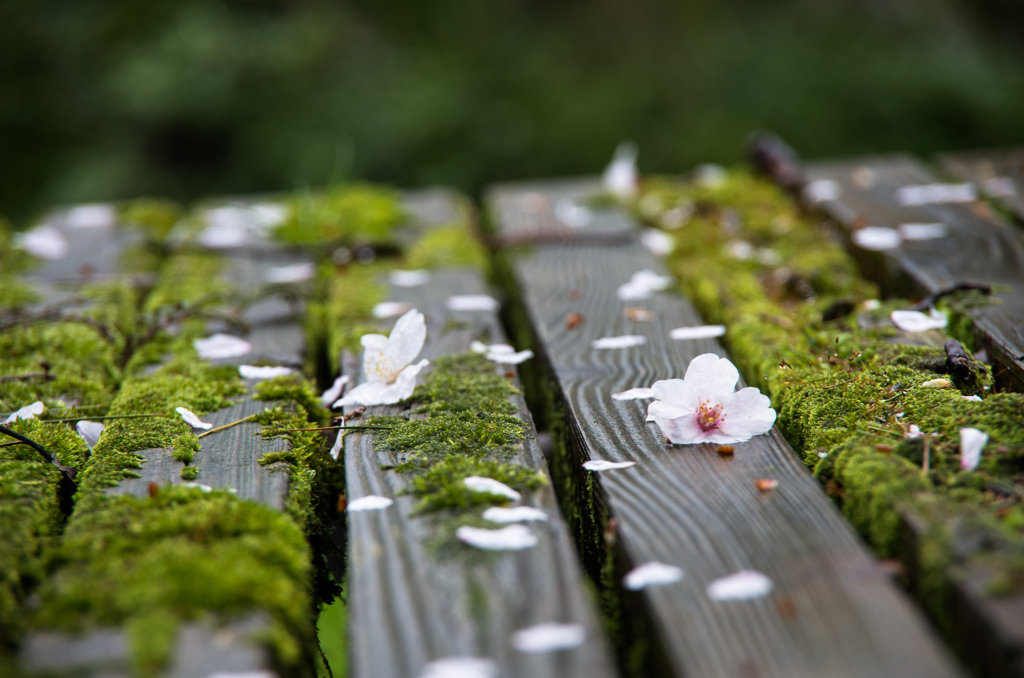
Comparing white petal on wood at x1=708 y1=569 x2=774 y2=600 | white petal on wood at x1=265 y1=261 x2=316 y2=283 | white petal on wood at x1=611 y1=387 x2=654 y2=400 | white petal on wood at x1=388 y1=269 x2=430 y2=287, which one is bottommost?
white petal on wood at x1=708 y1=569 x2=774 y2=600

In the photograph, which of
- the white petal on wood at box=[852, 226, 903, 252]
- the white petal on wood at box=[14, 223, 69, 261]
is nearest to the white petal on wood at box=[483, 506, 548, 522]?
the white petal on wood at box=[852, 226, 903, 252]

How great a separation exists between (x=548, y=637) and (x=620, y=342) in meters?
0.94

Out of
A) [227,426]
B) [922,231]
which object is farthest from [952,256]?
[227,426]

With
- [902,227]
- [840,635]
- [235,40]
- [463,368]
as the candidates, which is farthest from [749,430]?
[235,40]

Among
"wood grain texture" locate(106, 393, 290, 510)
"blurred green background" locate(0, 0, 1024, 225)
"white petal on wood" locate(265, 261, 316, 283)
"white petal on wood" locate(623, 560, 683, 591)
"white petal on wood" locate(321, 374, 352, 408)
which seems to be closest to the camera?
"white petal on wood" locate(623, 560, 683, 591)

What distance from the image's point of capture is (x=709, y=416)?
4.57 feet

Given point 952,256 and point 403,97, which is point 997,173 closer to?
point 952,256

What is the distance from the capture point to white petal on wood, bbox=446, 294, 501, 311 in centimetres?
207

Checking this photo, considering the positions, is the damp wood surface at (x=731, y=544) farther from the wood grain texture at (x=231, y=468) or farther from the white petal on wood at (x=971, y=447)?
the wood grain texture at (x=231, y=468)

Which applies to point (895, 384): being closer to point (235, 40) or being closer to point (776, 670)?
point (776, 670)

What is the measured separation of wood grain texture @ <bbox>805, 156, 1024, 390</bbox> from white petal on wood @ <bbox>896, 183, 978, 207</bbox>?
0.12 feet

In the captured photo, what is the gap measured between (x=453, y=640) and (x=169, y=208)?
2.52 metres

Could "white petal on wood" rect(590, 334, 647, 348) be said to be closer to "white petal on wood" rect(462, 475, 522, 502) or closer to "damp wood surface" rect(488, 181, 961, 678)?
"damp wood surface" rect(488, 181, 961, 678)

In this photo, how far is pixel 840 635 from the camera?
3.15 feet
